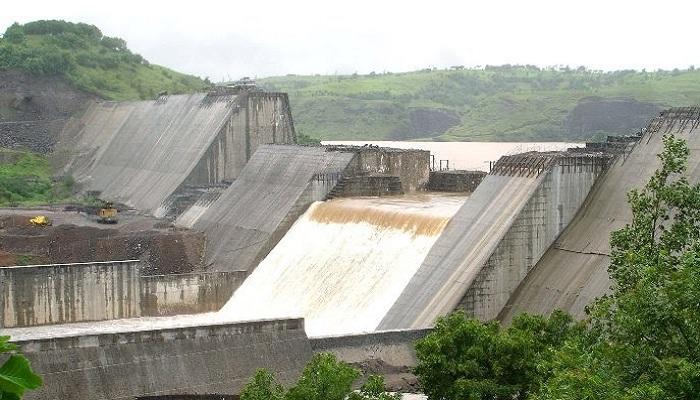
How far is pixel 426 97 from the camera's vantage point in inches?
6289

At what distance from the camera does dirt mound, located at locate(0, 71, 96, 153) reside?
82.2m

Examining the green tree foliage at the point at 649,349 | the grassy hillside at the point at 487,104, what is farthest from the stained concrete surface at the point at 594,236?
the grassy hillside at the point at 487,104

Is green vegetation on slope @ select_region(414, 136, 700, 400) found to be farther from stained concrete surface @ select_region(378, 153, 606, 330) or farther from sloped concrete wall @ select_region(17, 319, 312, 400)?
stained concrete surface @ select_region(378, 153, 606, 330)

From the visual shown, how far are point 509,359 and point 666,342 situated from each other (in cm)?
615

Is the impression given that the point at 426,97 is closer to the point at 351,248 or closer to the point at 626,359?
the point at 351,248

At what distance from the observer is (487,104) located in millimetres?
127938

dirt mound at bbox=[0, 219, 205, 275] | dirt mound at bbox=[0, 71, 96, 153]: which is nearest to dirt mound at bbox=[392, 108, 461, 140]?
dirt mound at bbox=[0, 71, 96, 153]

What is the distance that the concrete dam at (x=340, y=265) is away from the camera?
2719cm

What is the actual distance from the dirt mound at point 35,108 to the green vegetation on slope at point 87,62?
2.81 feet

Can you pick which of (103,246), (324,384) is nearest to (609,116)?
(103,246)

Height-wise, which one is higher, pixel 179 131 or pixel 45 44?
pixel 45 44

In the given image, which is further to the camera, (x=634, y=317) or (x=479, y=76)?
(x=479, y=76)

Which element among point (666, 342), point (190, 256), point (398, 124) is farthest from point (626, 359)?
point (398, 124)

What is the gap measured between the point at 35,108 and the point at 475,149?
38.3 m
